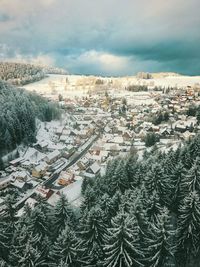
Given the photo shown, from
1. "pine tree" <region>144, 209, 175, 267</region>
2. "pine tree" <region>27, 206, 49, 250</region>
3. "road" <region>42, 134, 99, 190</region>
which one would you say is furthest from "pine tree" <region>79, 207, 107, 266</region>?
"road" <region>42, 134, 99, 190</region>

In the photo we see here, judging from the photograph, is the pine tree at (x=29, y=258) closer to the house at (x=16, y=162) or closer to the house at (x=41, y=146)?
the house at (x=16, y=162)

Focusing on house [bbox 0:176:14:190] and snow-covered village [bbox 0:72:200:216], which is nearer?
house [bbox 0:176:14:190]

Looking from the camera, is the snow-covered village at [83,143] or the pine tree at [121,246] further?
the snow-covered village at [83,143]

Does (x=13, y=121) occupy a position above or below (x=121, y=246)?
below

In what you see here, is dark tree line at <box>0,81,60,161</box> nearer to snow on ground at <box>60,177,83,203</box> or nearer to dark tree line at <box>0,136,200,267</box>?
snow on ground at <box>60,177,83,203</box>

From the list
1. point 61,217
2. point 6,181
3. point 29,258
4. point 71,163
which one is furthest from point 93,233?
point 71,163

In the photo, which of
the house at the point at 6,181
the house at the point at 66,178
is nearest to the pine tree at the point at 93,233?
the house at the point at 66,178

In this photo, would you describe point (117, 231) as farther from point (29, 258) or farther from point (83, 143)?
point (83, 143)

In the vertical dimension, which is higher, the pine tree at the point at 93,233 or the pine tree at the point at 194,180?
the pine tree at the point at 194,180

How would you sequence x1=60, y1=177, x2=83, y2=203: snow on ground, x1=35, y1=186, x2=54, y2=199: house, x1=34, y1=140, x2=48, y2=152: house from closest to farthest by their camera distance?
x1=60, y1=177, x2=83, y2=203: snow on ground, x1=35, y1=186, x2=54, y2=199: house, x1=34, y1=140, x2=48, y2=152: house
